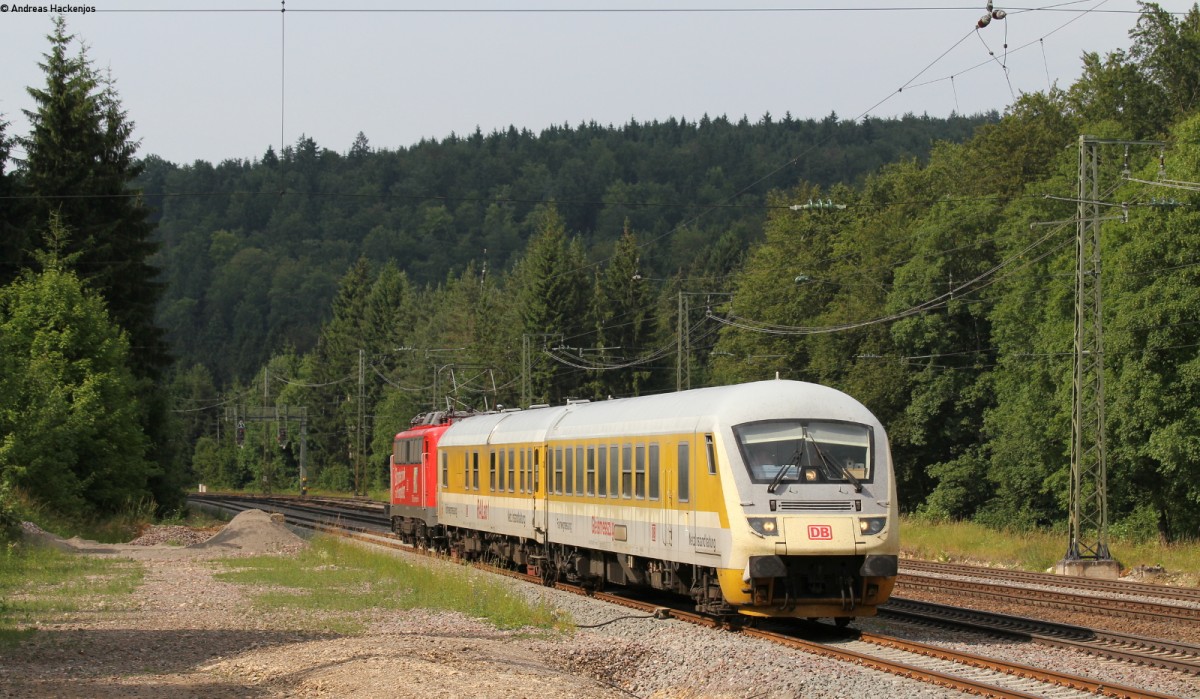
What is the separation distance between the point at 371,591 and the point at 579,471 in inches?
162

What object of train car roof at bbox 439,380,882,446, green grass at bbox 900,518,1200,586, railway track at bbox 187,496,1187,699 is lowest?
green grass at bbox 900,518,1200,586

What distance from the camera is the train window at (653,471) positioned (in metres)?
20.1

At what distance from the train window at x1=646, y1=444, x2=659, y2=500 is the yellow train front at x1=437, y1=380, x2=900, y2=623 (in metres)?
0.03

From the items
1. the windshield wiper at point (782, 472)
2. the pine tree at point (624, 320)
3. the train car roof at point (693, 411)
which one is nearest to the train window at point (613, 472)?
the train car roof at point (693, 411)

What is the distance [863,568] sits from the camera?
16750 millimetres

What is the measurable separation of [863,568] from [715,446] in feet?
7.97

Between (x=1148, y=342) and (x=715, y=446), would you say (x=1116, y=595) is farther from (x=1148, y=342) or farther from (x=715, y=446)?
(x=1148, y=342)

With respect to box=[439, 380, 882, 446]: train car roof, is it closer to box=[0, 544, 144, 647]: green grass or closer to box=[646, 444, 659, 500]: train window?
box=[646, 444, 659, 500]: train window

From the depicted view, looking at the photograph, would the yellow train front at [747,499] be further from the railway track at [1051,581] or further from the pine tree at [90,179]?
the pine tree at [90,179]

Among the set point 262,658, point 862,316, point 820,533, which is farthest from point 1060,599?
point 862,316

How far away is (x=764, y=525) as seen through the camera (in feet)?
55.2

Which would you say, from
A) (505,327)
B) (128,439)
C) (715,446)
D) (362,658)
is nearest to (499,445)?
(715,446)

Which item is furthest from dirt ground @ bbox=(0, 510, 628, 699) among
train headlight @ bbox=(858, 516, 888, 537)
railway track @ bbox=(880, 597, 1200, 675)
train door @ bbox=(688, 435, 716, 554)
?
railway track @ bbox=(880, 597, 1200, 675)

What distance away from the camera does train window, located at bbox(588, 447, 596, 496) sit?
2298cm
